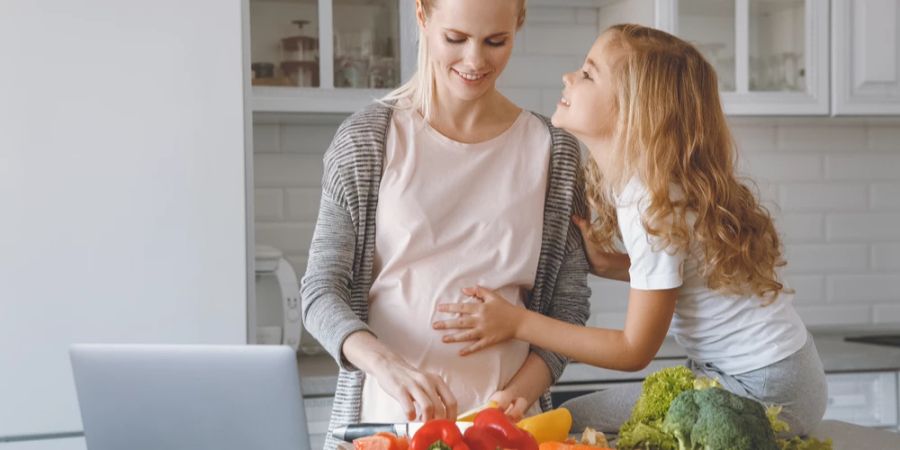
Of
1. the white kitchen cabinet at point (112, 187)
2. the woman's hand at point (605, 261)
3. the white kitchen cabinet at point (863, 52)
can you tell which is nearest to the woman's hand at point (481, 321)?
the woman's hand at point (605, 261)

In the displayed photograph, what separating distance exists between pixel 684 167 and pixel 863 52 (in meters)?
1.71

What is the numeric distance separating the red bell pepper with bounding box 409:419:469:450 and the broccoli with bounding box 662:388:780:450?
256mm

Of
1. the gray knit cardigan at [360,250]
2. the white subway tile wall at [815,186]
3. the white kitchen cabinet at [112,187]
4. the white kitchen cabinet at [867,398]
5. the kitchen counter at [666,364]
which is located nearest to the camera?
the gray knit cardigan at [360,250]

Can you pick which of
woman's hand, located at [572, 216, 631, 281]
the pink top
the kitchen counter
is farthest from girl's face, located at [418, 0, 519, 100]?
the kitchen counter

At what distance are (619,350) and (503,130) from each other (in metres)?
0.39

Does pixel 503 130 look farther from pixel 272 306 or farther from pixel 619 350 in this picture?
pixel 272 306

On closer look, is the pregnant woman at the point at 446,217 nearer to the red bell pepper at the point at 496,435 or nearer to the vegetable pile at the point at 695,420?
the vegetable pile at the point at 695,420

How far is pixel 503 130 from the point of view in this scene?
188 cm

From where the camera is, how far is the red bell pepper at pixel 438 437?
3.89 feet

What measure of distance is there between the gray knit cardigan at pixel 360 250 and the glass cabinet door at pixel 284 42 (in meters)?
1.18

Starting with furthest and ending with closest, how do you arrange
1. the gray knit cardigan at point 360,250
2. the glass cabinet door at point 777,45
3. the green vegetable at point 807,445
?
the glass cabinet door at point 777,45
the gray knit cardigan at point 360,250
the green vegetable at point 807,445

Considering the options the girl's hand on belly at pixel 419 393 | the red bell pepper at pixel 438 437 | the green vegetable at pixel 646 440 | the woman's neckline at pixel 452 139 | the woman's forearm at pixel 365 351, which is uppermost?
the woman's neckline at pixel 452 139

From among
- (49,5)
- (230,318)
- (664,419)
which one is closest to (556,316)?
(664,419)

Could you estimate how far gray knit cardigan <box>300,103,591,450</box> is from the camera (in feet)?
5.68
